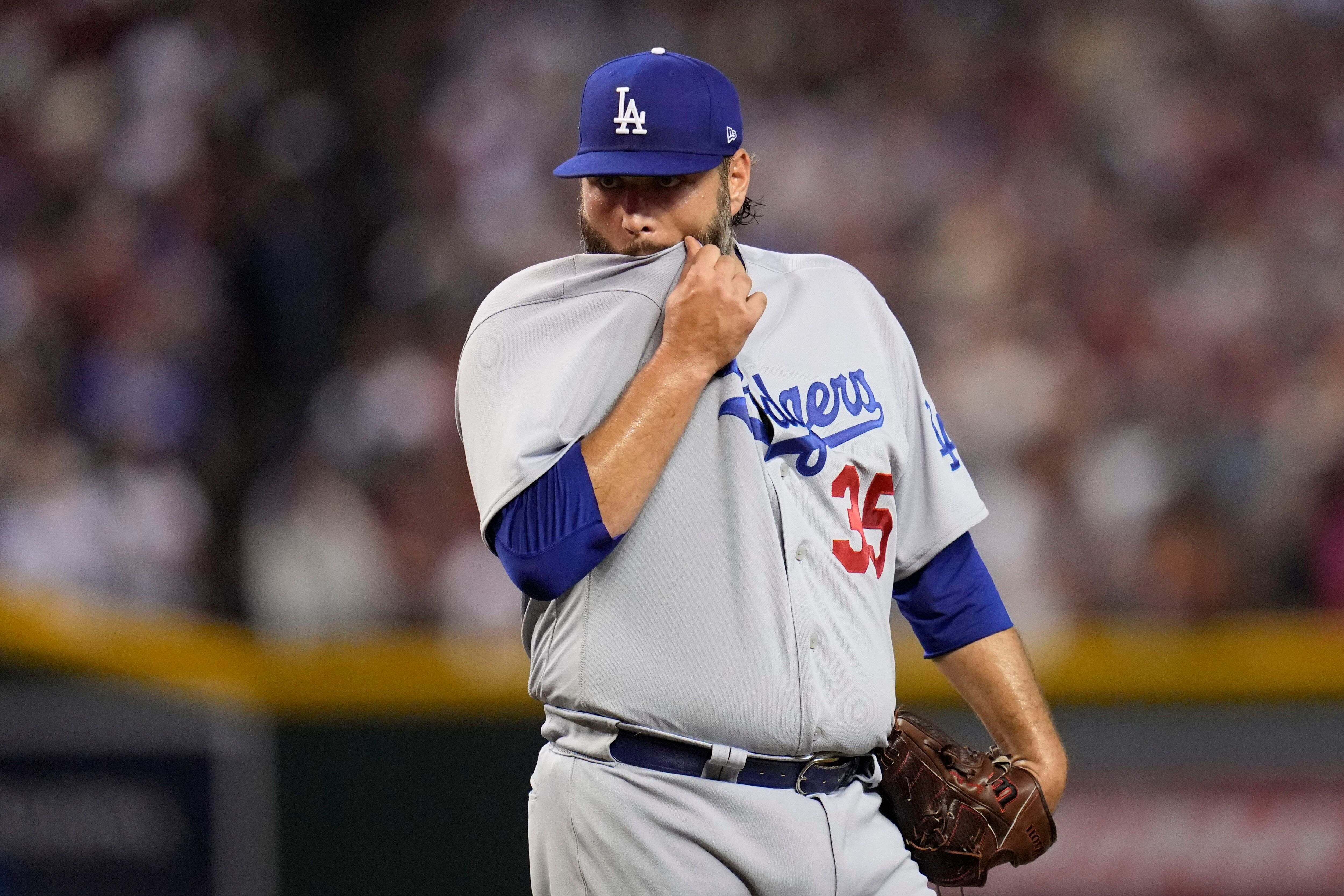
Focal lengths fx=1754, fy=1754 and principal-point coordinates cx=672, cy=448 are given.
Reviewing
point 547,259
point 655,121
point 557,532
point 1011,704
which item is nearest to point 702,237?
point 655,121

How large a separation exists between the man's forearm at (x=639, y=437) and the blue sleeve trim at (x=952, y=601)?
0.52 m

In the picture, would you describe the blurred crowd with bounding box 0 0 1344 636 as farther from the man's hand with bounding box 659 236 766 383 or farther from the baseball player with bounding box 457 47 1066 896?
the man's hand with bounding box 659 236 766 383

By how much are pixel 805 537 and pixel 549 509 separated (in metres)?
0.36

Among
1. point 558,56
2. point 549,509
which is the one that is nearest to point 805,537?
point 549,509

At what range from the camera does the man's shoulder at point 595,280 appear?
242 centimetres

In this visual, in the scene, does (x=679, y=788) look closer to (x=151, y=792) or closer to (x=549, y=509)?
(x=549, y=509)

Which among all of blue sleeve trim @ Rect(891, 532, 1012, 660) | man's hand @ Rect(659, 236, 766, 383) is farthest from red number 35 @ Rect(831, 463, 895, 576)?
man's hand @ Rect(659, 236, 766, 383)

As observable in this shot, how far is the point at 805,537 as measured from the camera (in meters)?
2.37

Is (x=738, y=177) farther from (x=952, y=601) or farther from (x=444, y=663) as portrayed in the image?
(x=444, y=663)

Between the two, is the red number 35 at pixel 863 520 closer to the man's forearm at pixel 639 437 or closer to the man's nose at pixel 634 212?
the man's forearm at pixel 639 437

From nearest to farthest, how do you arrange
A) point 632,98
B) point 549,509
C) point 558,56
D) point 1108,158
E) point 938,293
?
point 549,509 → point 632,98 → point 938,293 → point 1108,158 → point 558,56

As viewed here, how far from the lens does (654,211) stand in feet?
8.05

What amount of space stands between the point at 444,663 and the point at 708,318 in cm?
339

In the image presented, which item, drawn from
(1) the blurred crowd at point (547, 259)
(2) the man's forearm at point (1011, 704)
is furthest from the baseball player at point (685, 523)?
(1) the blurred crowd at point (547, 259)
